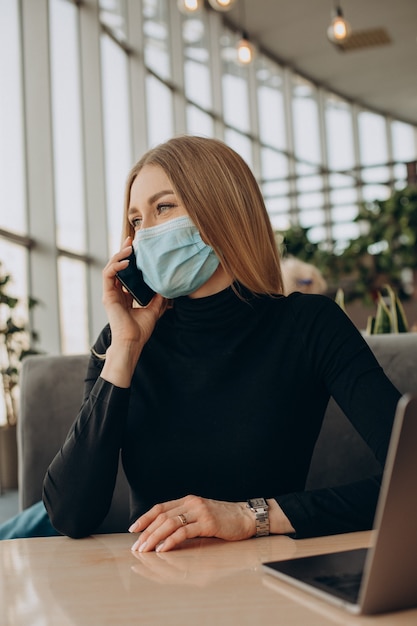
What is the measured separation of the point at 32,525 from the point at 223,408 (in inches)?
26.8

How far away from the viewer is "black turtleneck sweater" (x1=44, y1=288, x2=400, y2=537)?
4.59 feet

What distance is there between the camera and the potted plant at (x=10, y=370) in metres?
5.90

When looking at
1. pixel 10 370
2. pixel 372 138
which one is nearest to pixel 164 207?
pixel 10 370

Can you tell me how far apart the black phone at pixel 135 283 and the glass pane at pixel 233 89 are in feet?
32.6

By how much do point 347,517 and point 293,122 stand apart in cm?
1281

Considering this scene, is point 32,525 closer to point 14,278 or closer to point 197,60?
point 14,278

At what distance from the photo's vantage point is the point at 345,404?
4.75 feet

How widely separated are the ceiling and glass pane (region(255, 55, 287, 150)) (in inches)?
11.2

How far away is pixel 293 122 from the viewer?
529 inches

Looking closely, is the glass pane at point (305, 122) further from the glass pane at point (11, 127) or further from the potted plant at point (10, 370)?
the potted plant at point (10, 370)

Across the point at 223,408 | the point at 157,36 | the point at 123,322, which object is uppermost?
the point at 157,36

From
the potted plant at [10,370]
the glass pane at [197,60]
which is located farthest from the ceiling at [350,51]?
the potted plant at [10,370]

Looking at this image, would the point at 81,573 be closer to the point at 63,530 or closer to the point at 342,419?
the point at 63,530

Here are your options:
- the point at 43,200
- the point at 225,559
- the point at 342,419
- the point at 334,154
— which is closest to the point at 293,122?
the point at 334,154
